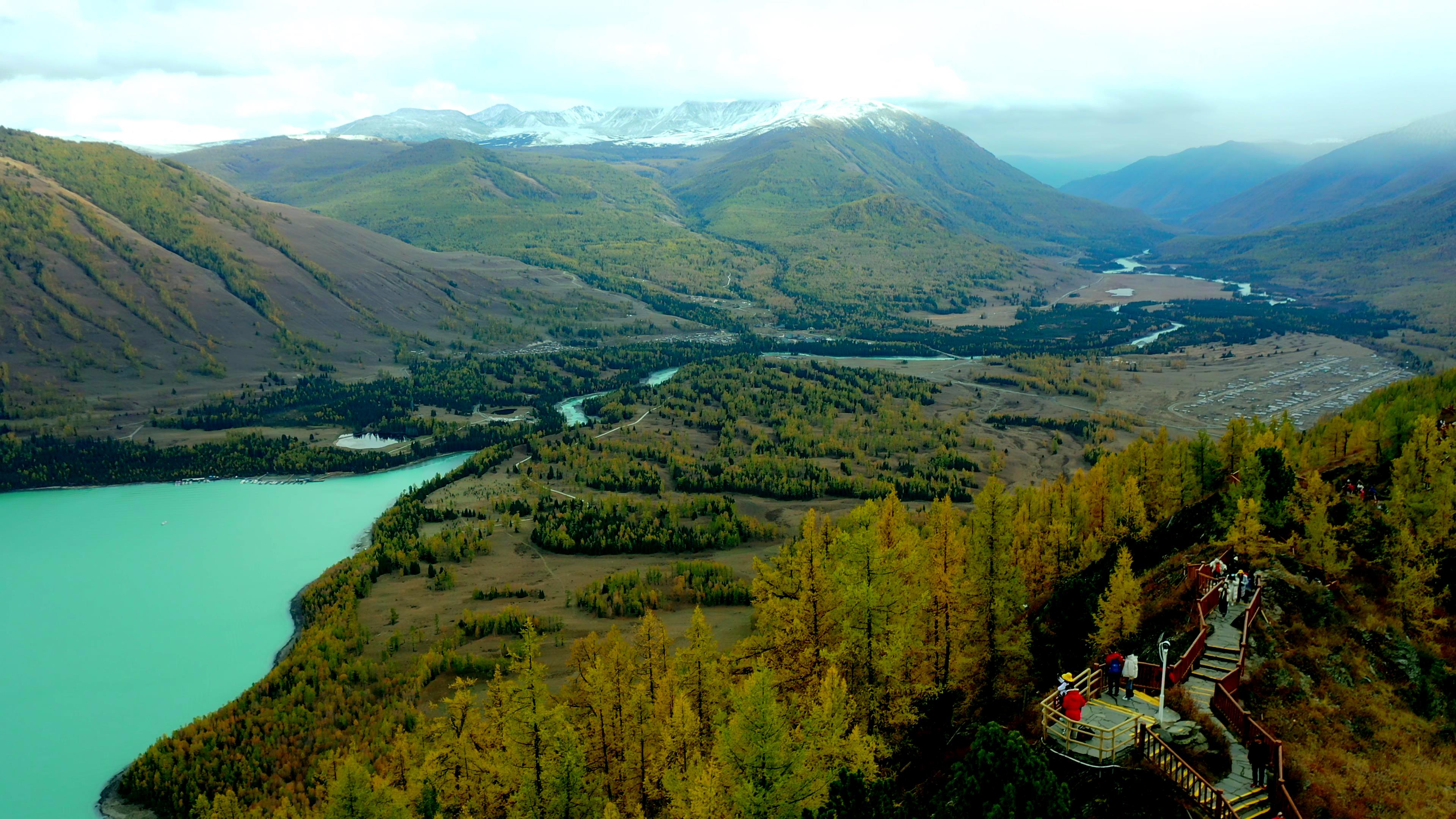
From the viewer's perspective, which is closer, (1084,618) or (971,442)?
(1084,618)

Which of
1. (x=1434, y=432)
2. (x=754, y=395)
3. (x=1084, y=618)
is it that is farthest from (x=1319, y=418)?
(x=1084, y=618)

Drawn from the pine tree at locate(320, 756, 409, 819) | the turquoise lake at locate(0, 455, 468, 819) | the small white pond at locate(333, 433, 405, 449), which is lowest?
the turquoise lake at locate(0, 455, 468, 819)

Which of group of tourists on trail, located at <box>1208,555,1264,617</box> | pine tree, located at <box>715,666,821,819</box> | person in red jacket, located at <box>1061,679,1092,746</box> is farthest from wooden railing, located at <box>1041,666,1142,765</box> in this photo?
group of tourists on trail, located at <box>1208,555,1264,617</box>

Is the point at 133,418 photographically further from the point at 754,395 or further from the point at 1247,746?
the point at 1247,746

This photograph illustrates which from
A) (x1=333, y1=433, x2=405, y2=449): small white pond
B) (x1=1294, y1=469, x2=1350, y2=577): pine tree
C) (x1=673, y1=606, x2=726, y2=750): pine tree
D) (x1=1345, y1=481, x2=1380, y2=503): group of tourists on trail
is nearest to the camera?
(x1=1294, y1=469, x2=1350, y2=577): pine tree

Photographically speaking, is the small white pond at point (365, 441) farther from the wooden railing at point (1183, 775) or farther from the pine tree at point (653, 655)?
the wooden railing at point (1183, 775)

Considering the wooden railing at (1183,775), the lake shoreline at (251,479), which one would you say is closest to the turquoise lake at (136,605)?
the lake shoreline at (251,479)

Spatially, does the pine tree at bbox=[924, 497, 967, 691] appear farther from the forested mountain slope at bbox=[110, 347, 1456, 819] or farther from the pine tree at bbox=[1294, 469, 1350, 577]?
the pine tree at bbox=[1294, 469, 1350, 577]
